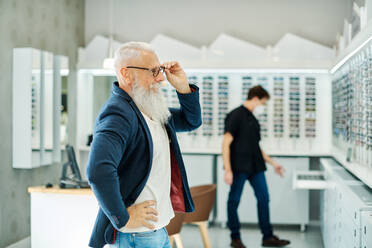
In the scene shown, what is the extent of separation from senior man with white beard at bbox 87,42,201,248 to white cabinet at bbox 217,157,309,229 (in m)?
4.16

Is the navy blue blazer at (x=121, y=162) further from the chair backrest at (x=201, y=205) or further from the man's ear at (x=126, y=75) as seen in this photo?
the chair backrest at (x=201, y=205)

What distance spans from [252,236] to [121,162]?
4205 mm

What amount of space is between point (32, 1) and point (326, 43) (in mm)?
4075

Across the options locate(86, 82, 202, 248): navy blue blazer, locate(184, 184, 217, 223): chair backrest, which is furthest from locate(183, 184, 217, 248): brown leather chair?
locate(86, 82, 202, 248): navy blue blazer

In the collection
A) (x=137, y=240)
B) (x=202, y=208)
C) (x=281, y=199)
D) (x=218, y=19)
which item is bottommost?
(x=281, y=199)

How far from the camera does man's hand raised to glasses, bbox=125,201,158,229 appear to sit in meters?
1.86

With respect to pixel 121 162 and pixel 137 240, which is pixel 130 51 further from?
pixel 137 240

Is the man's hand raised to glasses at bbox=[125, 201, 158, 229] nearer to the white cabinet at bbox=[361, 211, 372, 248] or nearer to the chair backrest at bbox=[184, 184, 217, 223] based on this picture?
the white cabinet at bbox=[361, 211, 372, 248]

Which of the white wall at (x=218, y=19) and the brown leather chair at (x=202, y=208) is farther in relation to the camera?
the white wall at (x=218, y=19)

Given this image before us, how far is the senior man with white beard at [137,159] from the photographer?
1.72 m

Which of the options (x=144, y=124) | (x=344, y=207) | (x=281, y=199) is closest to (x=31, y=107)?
(x=281, y=199)

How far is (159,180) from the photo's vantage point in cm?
198

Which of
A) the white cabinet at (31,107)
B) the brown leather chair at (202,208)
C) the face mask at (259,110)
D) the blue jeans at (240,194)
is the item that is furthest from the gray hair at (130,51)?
the face mask at (259,110)

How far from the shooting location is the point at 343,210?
3504 millimetres
